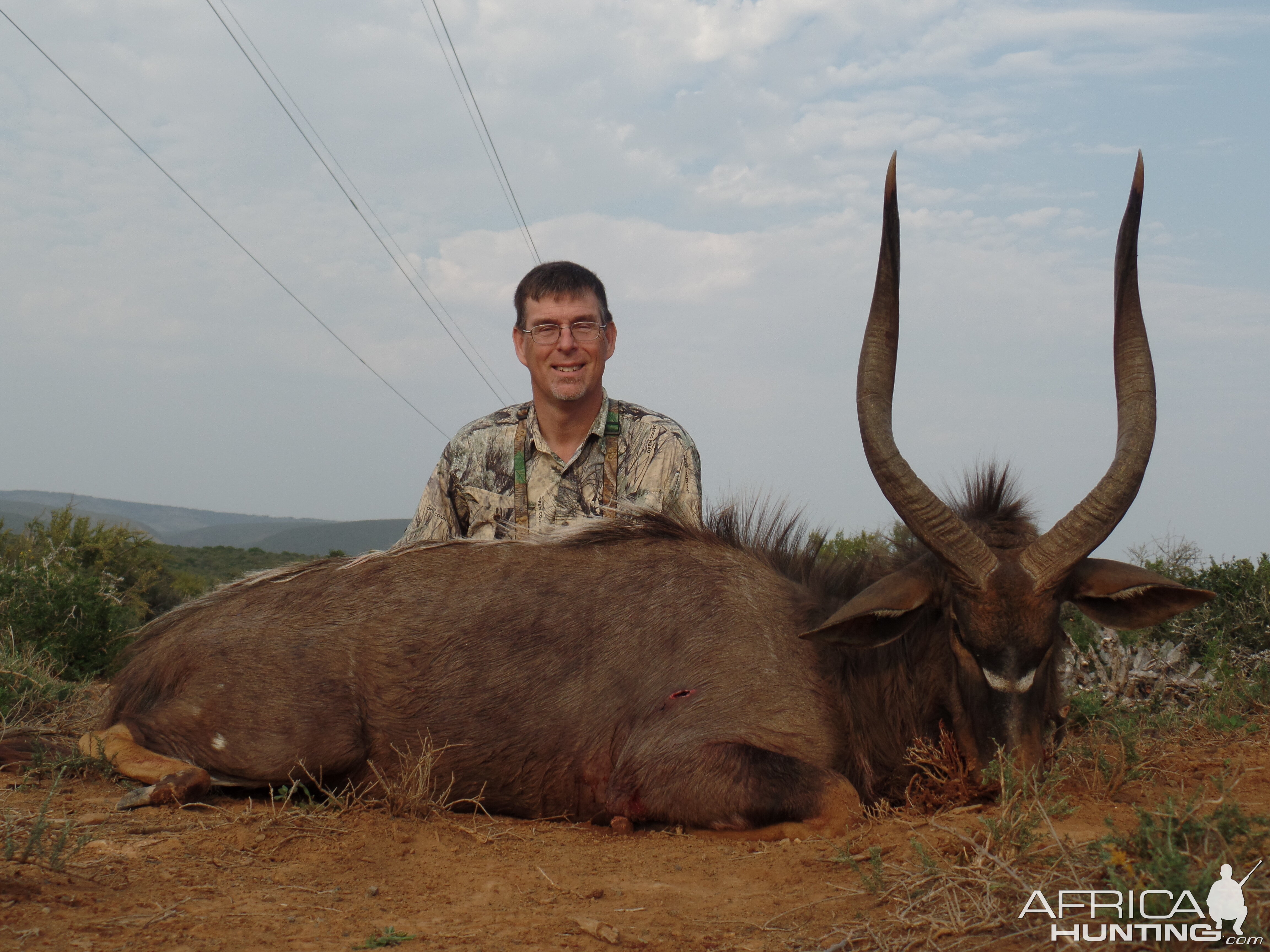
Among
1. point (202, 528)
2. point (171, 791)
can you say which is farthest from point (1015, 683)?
point (202, 528)

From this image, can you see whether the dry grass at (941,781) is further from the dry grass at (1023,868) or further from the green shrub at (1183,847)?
the green shrub at (1183,847)

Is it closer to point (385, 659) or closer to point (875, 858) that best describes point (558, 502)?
point (385, 659)

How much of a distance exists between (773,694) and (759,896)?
143cm

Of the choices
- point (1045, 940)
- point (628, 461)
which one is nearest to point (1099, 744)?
point (1045, 940)

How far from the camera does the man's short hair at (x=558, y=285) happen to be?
718 centimetres

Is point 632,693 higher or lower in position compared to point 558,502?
lower

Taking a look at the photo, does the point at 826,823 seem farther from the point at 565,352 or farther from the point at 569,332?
the point at 569,332

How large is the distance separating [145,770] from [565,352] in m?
3.54

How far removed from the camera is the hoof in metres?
4.64

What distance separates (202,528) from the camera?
183 metres

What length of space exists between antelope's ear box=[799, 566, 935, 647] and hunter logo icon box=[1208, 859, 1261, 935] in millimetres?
2123

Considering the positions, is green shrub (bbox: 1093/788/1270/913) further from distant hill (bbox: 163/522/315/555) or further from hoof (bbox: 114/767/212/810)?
distant hill (bbox: 163/522/315/555)

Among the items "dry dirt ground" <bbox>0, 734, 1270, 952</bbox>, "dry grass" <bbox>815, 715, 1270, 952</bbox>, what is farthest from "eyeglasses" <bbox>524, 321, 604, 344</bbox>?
"dry grass" <bbox>815, 715, 1270, 952</bbox>

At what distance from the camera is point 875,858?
3182mm
